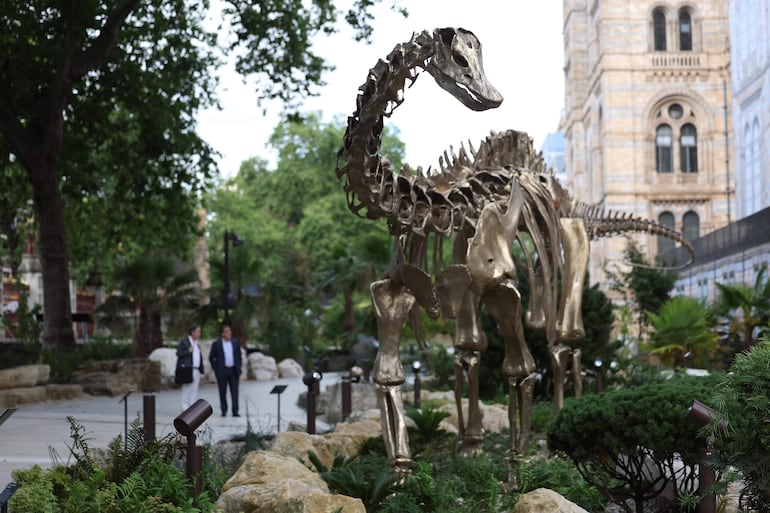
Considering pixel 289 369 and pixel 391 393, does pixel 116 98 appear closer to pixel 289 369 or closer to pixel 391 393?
pixel 289 369

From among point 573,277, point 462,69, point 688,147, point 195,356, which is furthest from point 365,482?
point 688,147

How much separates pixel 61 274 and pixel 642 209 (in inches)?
1624

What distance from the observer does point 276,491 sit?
6797mm

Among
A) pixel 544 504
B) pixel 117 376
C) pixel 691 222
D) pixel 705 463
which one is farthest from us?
pixel 691 222

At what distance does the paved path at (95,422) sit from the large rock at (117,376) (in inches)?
14.2

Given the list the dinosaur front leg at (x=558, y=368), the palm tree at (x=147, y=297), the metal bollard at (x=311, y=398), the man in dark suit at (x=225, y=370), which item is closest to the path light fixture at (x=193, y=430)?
the dinosaur front leg at (x=558, y=368)

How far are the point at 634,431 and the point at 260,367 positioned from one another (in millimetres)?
23010

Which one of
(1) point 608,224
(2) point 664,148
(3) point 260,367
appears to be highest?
(2) point 664,148

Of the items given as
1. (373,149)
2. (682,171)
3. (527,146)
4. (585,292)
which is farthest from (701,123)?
(373,149)

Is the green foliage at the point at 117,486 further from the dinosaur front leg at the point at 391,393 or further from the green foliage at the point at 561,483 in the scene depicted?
the green foliage at the point at 561,483

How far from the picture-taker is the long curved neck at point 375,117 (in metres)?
7.12

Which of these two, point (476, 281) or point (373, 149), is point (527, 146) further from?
point (373, 149)

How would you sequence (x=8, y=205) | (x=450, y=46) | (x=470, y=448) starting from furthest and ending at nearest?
(x=8, y=205)
(x=470, y=448)
(x=450, y=46)

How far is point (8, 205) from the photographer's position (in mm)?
25188
